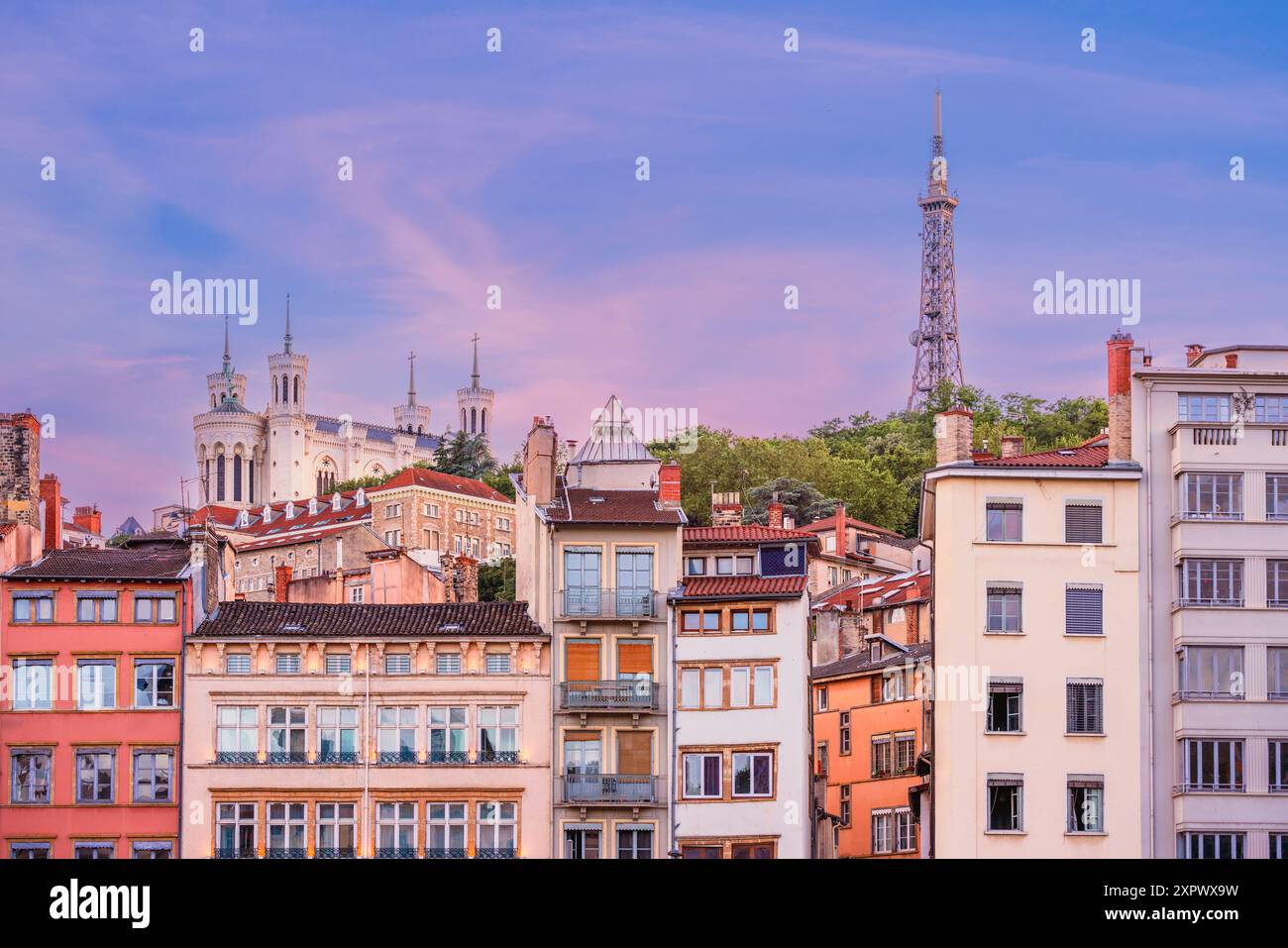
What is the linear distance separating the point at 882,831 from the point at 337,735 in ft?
64.1

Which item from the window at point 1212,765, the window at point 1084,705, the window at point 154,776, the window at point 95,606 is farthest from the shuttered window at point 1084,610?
the window at point 95,606

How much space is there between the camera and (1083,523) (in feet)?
267

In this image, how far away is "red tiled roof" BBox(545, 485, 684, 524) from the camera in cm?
8538

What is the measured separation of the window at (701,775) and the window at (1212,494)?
16.8 meters

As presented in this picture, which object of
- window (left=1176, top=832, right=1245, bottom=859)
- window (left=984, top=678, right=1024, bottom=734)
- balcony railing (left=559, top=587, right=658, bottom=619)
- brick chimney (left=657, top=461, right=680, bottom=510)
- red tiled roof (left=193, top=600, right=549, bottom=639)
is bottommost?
window (left=1176, top=832, right=1245, bottom=859)

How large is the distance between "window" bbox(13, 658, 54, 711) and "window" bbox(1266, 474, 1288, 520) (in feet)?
128

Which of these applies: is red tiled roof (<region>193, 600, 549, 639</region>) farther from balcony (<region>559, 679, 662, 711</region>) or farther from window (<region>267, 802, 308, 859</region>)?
window (<region>267, 802, 308, 859</region>)

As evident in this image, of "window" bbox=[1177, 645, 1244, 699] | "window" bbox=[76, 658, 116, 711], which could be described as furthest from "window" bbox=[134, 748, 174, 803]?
"window" bbox=[1177, 645, 1244, 699]

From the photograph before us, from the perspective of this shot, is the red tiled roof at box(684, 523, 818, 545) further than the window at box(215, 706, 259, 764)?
Yes

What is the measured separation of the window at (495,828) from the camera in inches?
3174

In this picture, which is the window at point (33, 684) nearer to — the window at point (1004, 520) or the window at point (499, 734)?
the window at point (499, 734)

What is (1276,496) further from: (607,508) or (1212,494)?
(607,508)

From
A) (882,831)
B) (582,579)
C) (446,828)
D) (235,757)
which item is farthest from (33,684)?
(882,831)
